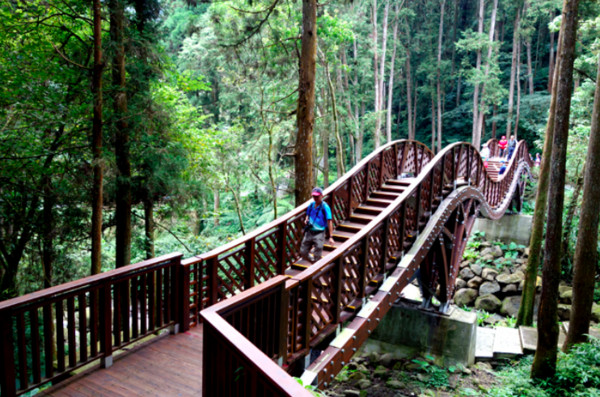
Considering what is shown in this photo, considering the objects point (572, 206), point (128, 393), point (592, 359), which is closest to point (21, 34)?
point (128, 393)

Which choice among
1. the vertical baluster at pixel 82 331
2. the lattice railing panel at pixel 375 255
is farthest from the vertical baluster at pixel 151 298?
the lattice railing panel at pixel 375 255

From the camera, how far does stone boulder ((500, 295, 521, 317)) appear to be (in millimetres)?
15419

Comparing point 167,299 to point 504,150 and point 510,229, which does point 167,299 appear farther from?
point 504,150

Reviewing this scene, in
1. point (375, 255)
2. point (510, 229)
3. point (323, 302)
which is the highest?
point (375, 255)

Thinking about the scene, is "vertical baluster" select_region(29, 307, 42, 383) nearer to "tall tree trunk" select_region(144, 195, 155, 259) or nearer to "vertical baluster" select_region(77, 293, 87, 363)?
"vertical baluster" select_region(77, 293, 87, 363)

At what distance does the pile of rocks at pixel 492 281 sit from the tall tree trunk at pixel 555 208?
26.3ft

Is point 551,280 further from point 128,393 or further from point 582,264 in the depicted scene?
point 128,393

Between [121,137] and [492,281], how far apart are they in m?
15.7

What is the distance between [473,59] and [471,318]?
32482 millimetres

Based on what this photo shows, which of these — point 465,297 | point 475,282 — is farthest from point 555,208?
point 475,282

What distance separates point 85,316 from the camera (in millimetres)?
4094

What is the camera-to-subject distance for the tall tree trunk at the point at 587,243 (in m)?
A: 7.73

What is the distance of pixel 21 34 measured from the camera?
8242 millimetres

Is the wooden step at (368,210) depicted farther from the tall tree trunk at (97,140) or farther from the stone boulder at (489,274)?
the stone boulder at (489,274)
